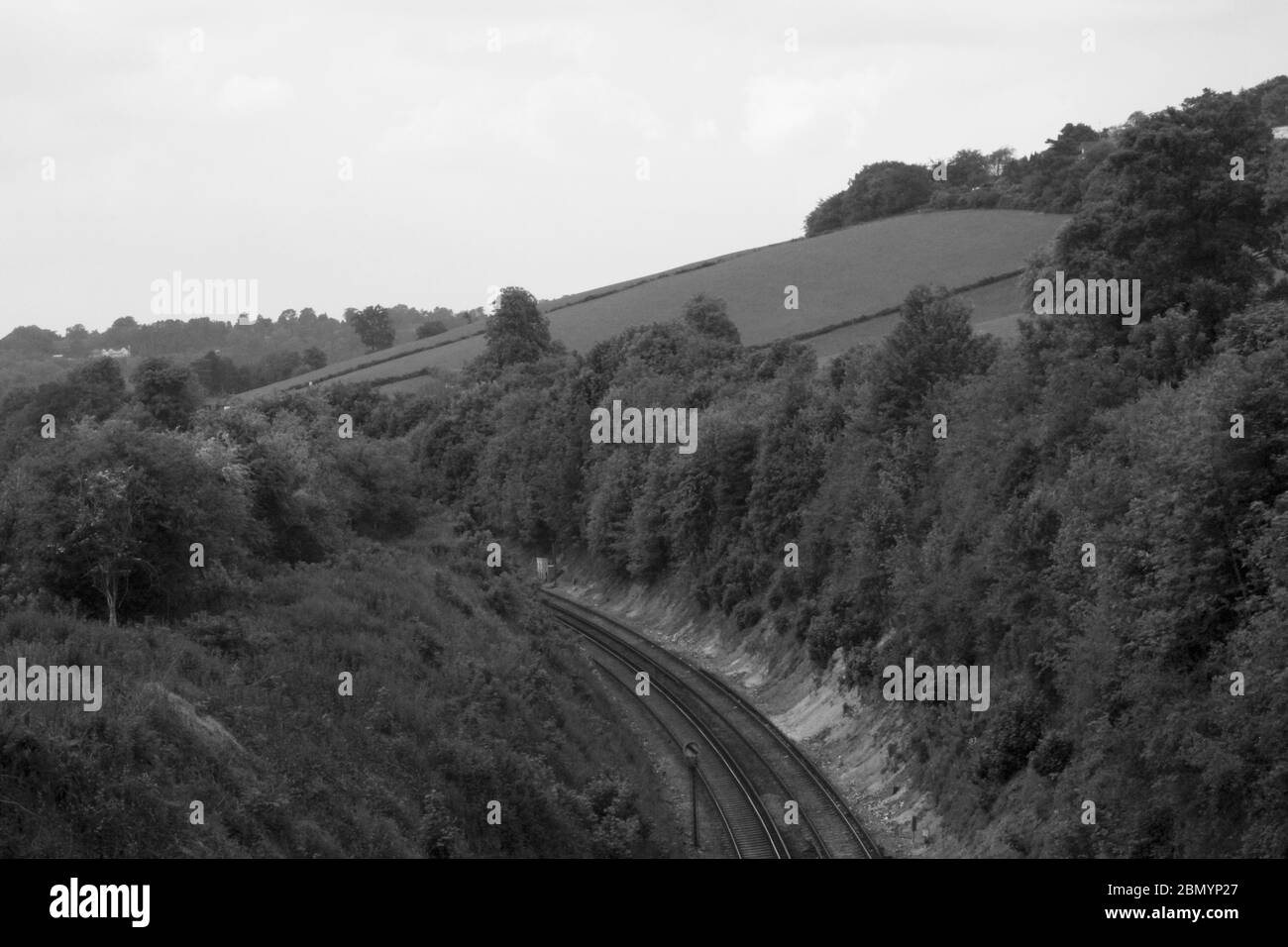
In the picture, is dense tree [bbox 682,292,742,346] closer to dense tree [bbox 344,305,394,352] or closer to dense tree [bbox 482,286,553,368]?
dense tree [bbox 482,286,553,368]

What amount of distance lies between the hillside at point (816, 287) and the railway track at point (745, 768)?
26.2 metres

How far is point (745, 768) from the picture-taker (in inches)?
1141

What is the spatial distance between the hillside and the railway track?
26.2 m

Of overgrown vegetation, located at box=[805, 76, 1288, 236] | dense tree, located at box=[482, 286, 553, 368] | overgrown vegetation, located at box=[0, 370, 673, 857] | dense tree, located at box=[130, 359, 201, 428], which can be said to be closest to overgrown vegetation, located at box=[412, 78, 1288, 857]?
overgrown vegetation, located at box=[805, 76, 1288, 236]

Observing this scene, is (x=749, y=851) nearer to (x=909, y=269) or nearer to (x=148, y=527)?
(x=148, y=527)

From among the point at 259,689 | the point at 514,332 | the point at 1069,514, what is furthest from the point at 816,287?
the point at 259,689

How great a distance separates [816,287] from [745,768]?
54704 millimetres

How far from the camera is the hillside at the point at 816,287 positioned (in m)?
70.7

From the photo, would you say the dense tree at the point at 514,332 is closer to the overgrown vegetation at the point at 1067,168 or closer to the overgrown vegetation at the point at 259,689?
the overgrown vegetation at the point at 1067,168

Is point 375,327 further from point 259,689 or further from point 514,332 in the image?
point 259,689

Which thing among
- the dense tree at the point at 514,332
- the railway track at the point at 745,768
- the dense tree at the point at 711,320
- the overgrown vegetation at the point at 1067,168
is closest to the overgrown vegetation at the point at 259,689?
the railway track at the point at 745,768

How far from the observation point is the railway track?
2442 cm

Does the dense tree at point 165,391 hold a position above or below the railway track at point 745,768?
above
